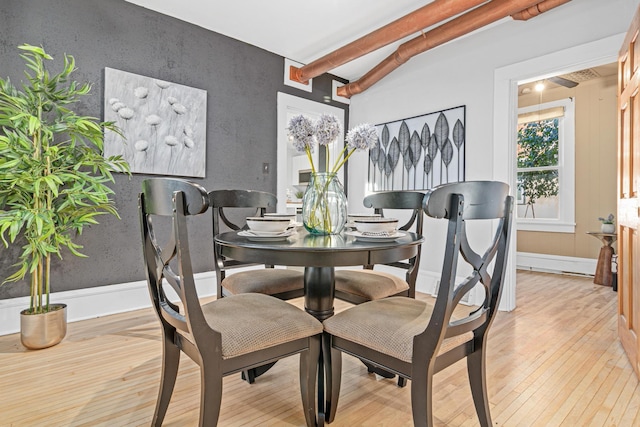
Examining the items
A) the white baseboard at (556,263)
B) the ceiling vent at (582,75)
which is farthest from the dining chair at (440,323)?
the white baseboard at (556,263)

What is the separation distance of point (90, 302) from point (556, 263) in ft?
18.5

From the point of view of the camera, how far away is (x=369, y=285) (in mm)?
1872

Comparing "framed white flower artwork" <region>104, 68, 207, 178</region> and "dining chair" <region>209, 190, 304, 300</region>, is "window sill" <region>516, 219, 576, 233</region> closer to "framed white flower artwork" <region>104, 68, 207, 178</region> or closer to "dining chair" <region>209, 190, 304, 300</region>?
"dining chair" <region>209, 190, 304, 300</region>

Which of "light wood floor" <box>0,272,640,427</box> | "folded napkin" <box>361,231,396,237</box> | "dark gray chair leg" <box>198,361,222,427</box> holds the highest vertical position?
"folded napkin" <box>361,231,396,237</box>

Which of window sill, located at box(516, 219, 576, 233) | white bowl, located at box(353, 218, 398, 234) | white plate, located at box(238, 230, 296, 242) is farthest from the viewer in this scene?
window sill, located at box(516, 219, 576, 233)

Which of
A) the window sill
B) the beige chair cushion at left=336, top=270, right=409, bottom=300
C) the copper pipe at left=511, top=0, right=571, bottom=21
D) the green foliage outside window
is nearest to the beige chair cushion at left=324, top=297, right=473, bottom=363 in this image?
the beige chair cushion at left=336, top=270, right=409, bottom=300

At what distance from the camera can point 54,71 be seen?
2.62m

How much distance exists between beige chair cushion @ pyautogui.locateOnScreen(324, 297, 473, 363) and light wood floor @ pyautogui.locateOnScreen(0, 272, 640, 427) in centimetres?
48

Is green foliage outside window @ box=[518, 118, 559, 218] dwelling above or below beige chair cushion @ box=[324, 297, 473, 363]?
above

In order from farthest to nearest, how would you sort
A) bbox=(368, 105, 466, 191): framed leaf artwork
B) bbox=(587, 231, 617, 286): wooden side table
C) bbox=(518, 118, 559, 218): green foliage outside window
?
bbox=(518, 118, 559, 218): green foliage outside window < bbox=(587, 231, 617, 286): wooden side table < bbox=(368, 105, 466, 191): framed leaf artwork

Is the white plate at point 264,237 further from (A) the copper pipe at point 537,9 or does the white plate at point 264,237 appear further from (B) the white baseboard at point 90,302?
(A) the copper pipe at point 537,9

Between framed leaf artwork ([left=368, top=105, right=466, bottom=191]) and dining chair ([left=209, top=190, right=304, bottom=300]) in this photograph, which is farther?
framed leaf artwork ([left=368, top=105, right=466, bottom=191])

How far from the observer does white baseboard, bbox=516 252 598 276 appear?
4.70 meters

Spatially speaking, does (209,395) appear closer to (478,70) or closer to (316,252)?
(316,252)
